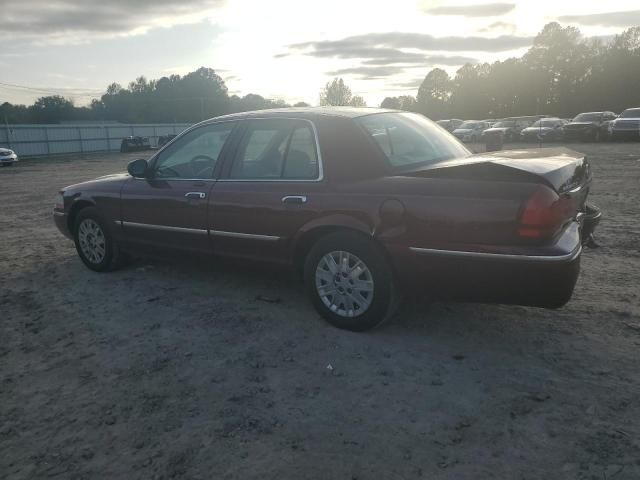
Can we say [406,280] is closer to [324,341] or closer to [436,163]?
[324,341]

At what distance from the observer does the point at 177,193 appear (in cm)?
497

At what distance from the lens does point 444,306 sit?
14.9 ft

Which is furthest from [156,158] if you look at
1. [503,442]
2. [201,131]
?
[503,442]

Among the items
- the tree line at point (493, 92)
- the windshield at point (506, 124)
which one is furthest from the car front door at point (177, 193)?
the tree line at point (493, 92)

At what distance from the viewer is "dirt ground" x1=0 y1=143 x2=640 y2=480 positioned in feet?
8.52

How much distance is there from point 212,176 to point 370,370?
232 cm

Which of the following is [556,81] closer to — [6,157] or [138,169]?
[6,157]

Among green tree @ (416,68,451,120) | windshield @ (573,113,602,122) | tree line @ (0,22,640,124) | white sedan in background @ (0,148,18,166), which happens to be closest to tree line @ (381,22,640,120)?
tree line @ (0,22,640,124)

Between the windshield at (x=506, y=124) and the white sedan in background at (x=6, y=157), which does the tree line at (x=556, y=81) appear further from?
the white sedan in background at (x=6, y=157)

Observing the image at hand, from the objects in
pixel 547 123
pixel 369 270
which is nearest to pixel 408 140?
pixel 369 270

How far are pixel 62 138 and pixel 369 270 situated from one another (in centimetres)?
4314

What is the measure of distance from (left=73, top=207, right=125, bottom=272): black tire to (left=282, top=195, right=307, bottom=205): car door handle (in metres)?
2.44

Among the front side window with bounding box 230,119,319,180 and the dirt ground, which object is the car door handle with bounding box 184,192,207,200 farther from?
the dirt ground

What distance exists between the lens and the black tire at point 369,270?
382 cm
